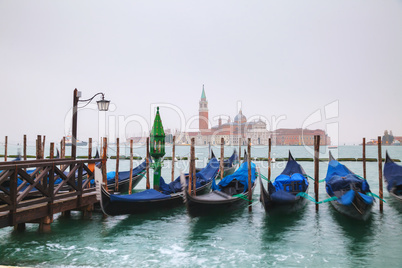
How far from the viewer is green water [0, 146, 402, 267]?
11.8ft

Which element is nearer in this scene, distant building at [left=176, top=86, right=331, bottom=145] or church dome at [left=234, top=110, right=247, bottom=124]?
distant building at [left=176, top=86, right=331, bottom=145]

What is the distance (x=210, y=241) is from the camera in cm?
433

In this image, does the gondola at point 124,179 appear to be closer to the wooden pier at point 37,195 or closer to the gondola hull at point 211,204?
the wooden pier at point 37,195

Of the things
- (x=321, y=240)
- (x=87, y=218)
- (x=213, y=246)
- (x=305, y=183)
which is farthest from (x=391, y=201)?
(x=87, y=218)

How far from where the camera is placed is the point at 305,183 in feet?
21.5

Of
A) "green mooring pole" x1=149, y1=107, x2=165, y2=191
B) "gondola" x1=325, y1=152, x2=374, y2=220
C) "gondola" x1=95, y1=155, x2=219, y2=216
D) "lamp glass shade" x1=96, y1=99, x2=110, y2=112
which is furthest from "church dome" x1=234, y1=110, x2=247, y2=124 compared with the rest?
"lamp glass shade" x1=96, y1=99, x2=110, y2=112

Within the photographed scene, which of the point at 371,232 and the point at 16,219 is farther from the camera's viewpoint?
the point at 371,232

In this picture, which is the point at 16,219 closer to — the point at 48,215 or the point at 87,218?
the point at 48,215

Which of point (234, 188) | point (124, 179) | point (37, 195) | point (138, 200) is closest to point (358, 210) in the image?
point (234, 188)

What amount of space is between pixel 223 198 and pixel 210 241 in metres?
1.37

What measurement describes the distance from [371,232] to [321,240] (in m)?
0.83

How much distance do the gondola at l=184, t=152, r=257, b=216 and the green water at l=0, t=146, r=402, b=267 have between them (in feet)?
0.58

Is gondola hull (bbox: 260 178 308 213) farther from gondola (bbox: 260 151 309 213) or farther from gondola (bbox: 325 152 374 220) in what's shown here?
gondola (bbox: 325 152 374 220)

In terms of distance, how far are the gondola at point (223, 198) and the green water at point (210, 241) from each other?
18 centimetres
